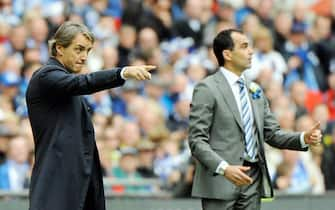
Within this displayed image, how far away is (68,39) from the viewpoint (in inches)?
284

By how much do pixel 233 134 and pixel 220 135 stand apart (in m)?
0.10

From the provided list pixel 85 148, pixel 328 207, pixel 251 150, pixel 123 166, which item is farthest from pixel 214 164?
pixel 123 166

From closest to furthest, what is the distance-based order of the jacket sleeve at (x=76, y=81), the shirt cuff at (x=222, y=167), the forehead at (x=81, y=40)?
the jacket sleeve at (x=76, y=81) → the forehead at (x=81, y=40) → the shirt cuff at (x=222, y=167)

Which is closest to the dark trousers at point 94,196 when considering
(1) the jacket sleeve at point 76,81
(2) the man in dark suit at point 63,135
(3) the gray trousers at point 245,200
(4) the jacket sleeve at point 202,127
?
(2) the man in dark suit at point 63,135

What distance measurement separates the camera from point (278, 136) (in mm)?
8312

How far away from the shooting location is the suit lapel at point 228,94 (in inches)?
322

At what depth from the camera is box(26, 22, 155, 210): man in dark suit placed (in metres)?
7.08

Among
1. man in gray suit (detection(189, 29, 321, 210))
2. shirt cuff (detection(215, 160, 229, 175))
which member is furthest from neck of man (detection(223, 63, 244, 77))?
shirt cuff (detection(215, 160, 229, 175))

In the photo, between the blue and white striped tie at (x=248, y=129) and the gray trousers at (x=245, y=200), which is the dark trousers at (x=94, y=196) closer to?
the gray trousers at (x=245, y=200)

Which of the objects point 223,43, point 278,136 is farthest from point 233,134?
point 223,43

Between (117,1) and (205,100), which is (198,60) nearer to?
(117,1)

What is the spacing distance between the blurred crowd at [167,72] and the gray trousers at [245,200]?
2495 millimetres

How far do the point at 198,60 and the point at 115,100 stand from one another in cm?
171

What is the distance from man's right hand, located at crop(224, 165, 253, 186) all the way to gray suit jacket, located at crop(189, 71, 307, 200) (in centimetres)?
27
